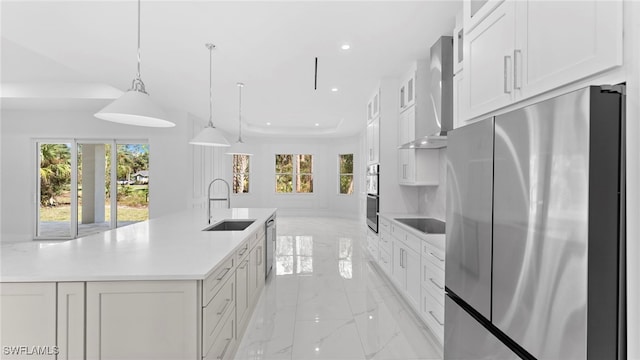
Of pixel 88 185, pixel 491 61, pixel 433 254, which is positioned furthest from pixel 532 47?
pixel 88 185

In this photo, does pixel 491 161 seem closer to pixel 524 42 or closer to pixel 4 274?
pixel 524 42

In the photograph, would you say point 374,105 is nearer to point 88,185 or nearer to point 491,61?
point 491,61

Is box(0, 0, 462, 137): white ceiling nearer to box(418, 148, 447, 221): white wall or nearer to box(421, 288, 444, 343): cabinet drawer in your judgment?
box(418, 148, 447, 221): white wall

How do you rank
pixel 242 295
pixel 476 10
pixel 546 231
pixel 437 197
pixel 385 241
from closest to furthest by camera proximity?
pixel 546 231, pixel 476 10, pixel 242 295, pixel 437 197, pixel 385 241

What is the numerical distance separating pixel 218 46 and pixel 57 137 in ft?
18.2

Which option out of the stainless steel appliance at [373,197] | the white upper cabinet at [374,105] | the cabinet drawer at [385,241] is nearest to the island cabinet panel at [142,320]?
the cabinet drawer at [385,241]

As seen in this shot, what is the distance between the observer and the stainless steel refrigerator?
842mm

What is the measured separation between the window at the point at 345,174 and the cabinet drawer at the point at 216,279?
25.2 feet

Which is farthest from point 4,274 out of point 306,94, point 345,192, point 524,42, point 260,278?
point 345,192

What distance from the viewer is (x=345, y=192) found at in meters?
9.74

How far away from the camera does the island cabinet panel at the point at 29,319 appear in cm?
147

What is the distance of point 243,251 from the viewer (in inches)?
96.8

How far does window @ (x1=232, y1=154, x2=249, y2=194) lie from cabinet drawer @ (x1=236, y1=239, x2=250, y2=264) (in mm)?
7665

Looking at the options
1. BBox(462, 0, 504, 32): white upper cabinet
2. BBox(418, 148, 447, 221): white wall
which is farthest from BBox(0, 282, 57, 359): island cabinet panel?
BBox(418, 148, 447, 221): white wall
